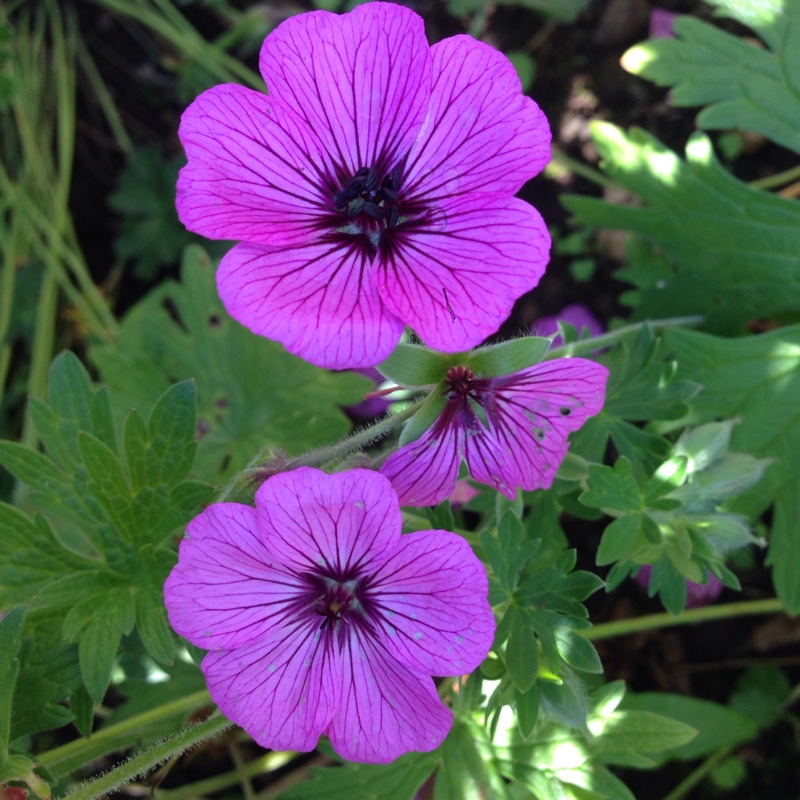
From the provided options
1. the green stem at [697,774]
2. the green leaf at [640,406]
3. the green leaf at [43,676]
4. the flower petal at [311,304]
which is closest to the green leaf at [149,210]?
the green leaf at [43,676]

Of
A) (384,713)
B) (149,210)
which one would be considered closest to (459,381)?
(384,713)

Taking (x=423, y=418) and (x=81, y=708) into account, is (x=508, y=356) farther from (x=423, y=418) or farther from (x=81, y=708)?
(x=81, y=708)

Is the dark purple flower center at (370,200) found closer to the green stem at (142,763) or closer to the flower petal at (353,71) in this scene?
the flower petal at (353,71)

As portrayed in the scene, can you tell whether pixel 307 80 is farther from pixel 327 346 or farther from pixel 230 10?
pixel 230 10

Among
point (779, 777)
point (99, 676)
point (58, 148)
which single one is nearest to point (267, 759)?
point (99, 676)

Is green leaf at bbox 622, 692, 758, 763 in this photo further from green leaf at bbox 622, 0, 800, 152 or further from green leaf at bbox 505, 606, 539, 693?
green leaf at bbox 622, 0, 800, 152
